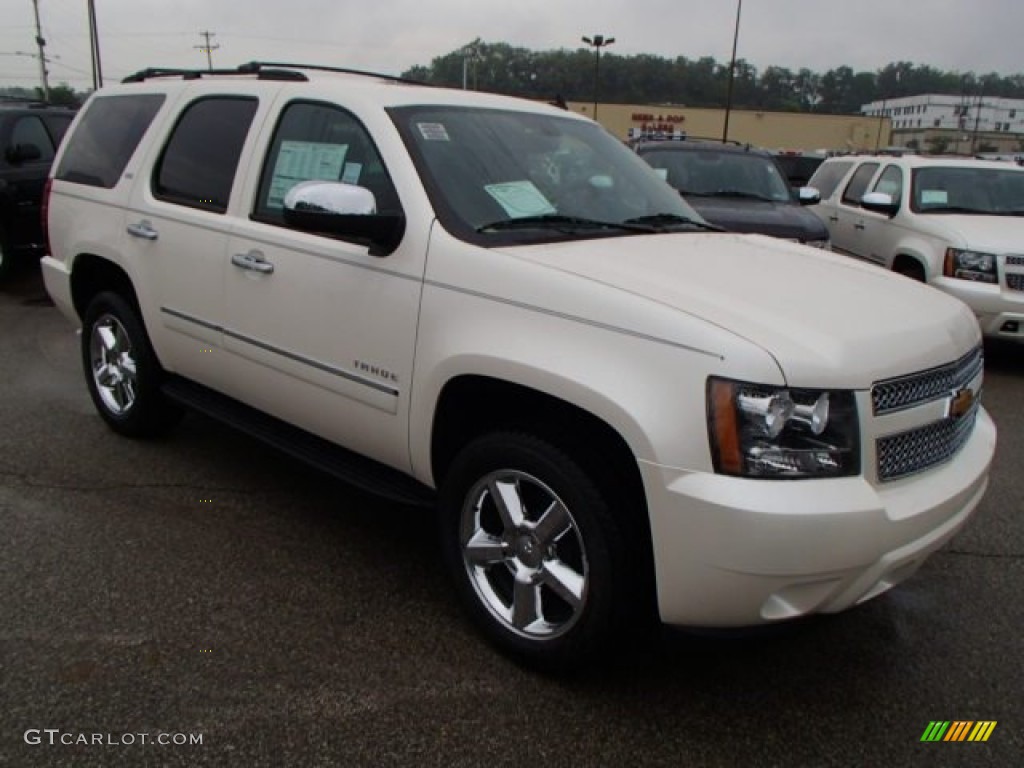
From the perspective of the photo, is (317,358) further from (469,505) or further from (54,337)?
(54,337)

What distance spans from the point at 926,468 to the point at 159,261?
3.40m

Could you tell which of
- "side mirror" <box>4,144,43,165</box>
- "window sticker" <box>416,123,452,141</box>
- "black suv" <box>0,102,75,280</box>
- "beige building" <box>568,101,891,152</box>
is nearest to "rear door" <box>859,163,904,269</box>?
"window sticker" <box>416,123,452,141</box>

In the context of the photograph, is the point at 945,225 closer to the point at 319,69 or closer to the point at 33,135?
the point at 319,69

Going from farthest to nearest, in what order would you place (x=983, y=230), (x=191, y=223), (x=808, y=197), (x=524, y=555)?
(x=808, y=197) → (x=983, y=230) → (x=191, y=223) → (x=524, y=555)

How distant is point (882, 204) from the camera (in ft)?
26.7

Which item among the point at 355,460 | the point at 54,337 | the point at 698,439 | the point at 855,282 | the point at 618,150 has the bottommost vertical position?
the point at 54,337

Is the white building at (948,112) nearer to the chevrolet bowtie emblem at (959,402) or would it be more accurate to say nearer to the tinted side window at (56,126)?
the tinted side window at (56,126)

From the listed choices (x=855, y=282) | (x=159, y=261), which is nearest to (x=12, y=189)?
(x=159, y=261)

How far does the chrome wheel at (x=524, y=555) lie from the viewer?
262 cm

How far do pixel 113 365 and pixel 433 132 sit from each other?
256cm

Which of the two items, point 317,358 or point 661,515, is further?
point 317,358

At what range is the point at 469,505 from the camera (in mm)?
2865

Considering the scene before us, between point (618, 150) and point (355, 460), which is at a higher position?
point (618, 150)

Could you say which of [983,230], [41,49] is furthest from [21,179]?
[41,49]
